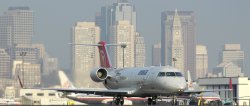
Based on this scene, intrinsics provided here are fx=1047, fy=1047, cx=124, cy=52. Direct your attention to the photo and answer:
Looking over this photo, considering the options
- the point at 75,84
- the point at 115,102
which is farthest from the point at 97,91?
the point at 75,84

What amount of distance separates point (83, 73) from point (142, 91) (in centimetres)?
4384

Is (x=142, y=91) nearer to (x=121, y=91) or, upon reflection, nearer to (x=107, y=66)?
(x=121, y=91)

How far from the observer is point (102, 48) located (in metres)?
122

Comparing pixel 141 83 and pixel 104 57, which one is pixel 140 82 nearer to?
pixel 141 83

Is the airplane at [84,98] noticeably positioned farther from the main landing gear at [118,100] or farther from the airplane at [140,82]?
the main landing gear at [118,100]

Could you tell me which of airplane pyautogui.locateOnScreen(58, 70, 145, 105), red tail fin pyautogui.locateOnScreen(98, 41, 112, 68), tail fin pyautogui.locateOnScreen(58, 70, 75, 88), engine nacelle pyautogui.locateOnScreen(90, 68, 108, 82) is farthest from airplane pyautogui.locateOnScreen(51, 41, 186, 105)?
airplane pyautogui.locateOnScreen(58, 70, 145, 105)

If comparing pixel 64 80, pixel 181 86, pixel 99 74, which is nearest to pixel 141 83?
pixel 181 86

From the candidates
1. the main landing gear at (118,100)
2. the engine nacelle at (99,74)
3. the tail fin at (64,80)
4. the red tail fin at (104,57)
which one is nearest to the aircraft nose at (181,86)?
the main landing gear at (118,100)

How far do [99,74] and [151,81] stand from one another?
28.6 ft

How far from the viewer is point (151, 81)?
107 meters

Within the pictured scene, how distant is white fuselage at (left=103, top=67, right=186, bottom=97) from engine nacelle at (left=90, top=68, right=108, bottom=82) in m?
2.31

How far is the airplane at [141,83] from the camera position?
349ft

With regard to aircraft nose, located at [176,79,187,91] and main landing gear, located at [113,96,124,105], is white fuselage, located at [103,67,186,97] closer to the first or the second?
aircraft nose, located at [176,79,187,91]

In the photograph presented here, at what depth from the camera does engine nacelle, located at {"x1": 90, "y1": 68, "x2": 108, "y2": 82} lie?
4469 inches
